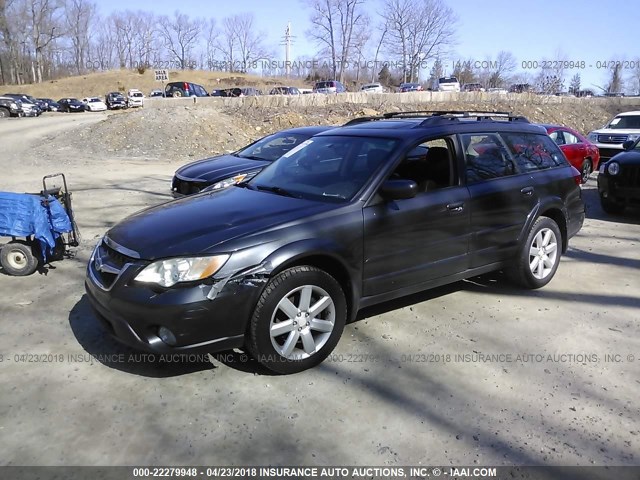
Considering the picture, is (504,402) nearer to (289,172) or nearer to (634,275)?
(289,172)

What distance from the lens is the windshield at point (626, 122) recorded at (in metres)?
16.5

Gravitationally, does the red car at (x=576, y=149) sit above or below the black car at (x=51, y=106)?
below

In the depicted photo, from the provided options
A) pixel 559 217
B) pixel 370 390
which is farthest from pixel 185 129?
pixel 370 390

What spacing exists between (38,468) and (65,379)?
3.01ft

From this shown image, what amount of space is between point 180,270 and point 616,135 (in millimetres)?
16342

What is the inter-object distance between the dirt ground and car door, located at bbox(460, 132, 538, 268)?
57cm

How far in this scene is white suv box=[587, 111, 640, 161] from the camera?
15605 mm

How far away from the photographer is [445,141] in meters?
4.54

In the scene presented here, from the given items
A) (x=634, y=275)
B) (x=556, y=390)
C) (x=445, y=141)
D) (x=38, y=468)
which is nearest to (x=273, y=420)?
(x=38, y=468)

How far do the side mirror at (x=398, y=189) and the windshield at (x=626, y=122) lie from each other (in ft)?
51.8

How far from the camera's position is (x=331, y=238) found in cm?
366

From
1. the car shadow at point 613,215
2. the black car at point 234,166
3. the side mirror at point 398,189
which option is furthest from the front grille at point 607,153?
the side mirror at point 398,189

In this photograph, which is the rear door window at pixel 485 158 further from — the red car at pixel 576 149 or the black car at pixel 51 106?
the black car at pixel 51 106

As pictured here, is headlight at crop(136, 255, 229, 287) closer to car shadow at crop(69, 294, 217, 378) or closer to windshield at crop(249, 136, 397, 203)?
car shadow at crop(69, 294, 217, 378)
